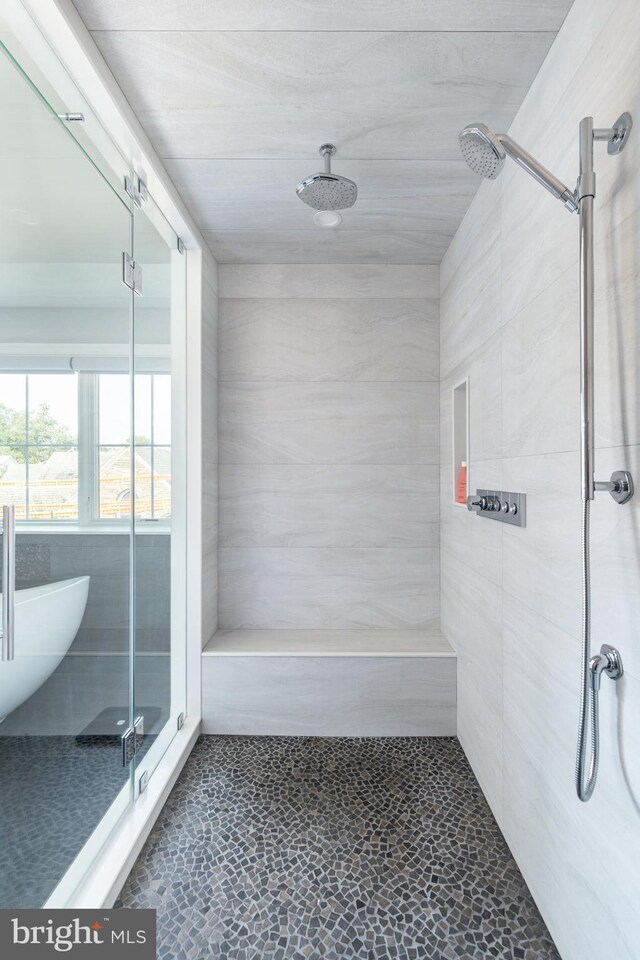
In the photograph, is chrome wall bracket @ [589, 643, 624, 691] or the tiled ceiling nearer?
chrome wall bracket @ [589, 643, 624, 691]

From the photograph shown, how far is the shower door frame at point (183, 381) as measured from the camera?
116cm

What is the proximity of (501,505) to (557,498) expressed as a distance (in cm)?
35

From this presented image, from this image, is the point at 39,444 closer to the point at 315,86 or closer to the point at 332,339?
the point at 315,86

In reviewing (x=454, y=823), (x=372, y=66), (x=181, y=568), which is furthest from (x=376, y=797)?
(x=372, y=66)

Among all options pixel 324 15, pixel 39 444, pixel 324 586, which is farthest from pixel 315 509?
pixel 324 15

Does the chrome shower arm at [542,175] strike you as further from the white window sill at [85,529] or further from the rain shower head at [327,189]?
the white window sill at [85,529]

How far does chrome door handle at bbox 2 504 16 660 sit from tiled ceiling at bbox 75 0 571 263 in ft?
3.94

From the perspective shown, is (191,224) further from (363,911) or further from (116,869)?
(363,911)

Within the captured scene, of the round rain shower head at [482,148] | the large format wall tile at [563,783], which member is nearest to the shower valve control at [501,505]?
the large format wall tile at [563,783]

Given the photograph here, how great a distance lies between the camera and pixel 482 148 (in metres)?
1.09

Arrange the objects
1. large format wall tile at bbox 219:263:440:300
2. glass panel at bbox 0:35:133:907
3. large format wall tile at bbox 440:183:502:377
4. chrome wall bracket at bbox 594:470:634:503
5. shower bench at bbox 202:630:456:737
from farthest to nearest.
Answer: large format wall tile at bbox 219:263:440:300 → shower bench at bbox 202:630:456:737 → large format wall tile at bbox 440:183:502:377 → glass panel at bbox 0:35:133:907 → chrome wall bracket at bbox 594:470:634:503

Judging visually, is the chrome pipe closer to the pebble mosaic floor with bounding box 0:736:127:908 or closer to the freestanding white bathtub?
the freestanding white bathtub

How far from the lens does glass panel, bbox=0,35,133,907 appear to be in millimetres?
1024

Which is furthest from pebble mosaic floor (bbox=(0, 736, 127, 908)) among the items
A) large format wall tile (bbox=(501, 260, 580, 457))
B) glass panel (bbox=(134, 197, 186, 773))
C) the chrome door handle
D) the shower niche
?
the shower niche
